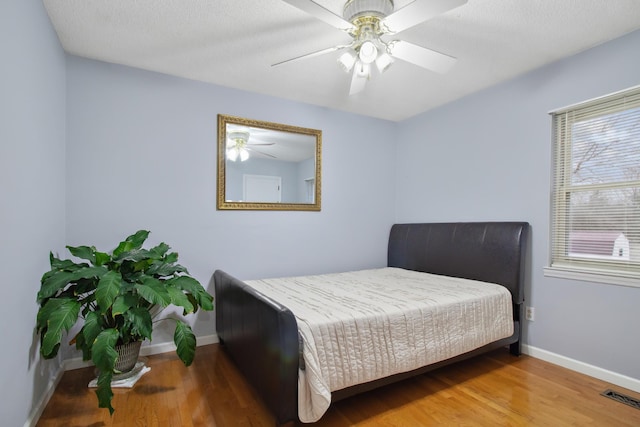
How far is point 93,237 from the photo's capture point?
2473 millimetres

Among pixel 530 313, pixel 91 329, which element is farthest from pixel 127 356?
pixel 530 313

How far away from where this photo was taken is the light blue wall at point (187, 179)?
247cm

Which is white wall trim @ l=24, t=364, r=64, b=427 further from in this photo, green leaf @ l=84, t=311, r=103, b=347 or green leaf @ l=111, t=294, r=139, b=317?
green leaf @ l=111, t=294, r=139, b=317

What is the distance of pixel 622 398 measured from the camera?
77.9 inches

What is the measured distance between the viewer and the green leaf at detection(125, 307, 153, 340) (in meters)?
1.95

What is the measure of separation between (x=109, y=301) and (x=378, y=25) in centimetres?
214

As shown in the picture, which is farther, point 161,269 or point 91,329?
point 161,269

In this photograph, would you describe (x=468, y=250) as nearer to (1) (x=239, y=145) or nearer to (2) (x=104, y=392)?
(1) (x=239, y=145)

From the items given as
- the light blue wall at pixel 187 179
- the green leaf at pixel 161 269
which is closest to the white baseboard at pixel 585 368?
the light blue wall at pixel 187 179

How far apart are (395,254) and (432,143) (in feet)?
4.37

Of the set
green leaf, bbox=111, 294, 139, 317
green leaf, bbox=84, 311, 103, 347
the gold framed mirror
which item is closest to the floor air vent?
the gold framed mirror

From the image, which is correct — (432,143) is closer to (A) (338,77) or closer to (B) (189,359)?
(A) (338,77)

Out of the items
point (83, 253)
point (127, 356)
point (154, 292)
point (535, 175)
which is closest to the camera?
point (154, 292)

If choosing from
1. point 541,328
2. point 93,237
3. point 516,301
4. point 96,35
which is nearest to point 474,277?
point 516,301
